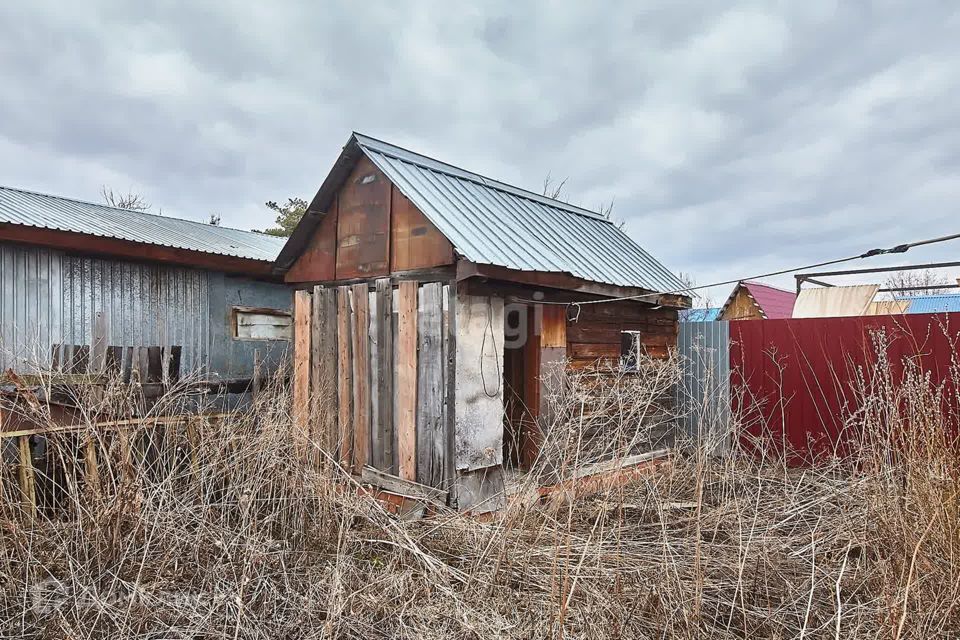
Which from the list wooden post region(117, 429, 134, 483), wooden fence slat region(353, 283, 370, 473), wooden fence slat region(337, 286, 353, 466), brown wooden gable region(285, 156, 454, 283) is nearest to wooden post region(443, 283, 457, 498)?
brown wooden gable region(285, 156, 454, 283)

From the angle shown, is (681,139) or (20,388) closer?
(20,388)

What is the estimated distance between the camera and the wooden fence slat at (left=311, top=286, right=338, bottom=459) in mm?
5484

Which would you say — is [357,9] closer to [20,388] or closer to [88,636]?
[20,388]

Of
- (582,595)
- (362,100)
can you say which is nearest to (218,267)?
(582,595)

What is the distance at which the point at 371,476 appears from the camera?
5.01 metres

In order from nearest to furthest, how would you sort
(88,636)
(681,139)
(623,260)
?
(88,636) → (623,260) → (681,139)

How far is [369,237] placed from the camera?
5.38 meters

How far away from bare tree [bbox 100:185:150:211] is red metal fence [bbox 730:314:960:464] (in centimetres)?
2389

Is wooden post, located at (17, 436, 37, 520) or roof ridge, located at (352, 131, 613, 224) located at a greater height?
roof ridge, located at (352, 131, 613, 224)

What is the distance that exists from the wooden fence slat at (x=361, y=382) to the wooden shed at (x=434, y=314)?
2cm

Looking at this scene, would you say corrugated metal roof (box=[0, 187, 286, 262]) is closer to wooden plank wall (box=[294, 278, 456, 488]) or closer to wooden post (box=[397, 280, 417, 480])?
wooden plank wall (box=[294, 278, 456, 488])

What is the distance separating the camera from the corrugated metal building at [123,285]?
236 inches

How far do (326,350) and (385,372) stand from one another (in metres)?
1.02

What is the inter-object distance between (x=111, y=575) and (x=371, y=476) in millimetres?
2390
